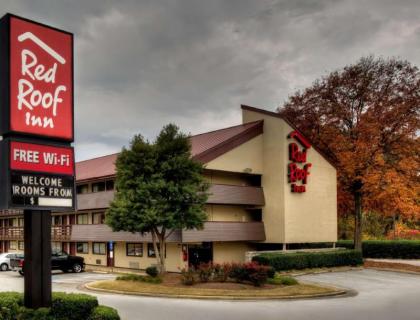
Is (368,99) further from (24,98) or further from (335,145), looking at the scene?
(24,98)

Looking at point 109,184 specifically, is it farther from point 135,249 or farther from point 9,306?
point 9,306

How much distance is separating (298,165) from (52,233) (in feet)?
88.4

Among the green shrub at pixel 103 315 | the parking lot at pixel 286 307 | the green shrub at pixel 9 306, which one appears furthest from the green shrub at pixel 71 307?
the parking lot at pixel 286 307

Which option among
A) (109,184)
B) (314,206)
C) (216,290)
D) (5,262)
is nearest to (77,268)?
(5,262)

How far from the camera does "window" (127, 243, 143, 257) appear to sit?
145 ft

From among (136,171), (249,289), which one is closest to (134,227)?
(136,171)

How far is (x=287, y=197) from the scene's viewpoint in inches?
1672

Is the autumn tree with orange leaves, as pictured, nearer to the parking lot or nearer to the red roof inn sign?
the red roof inn sign

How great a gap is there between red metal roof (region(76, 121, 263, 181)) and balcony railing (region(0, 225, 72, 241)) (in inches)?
225

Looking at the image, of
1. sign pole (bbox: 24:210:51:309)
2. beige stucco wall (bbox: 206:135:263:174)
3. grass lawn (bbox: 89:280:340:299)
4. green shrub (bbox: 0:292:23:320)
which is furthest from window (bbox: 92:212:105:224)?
sign pole (bbox: 24:210:51:309)

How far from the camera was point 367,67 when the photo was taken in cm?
4762

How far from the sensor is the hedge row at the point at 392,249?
54719mm

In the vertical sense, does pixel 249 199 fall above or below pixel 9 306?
above

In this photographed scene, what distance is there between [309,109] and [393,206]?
11.9 m
